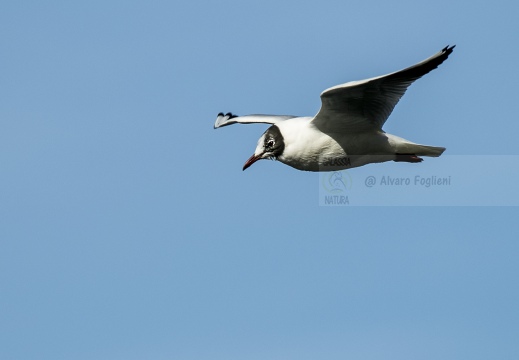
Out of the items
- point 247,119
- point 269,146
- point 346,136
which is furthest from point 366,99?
point 247,119

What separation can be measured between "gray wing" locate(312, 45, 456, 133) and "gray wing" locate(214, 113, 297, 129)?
2620 mm

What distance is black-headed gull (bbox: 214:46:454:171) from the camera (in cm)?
1532

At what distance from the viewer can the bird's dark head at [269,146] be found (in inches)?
645

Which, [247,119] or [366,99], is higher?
[247,119]

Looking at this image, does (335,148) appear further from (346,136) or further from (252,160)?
(252,160)

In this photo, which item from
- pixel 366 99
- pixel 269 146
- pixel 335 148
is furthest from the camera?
pixel 269 146

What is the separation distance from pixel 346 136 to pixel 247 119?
3848 mm

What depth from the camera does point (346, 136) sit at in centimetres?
1602

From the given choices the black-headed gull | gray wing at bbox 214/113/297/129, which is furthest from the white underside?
gray wing at bbox 214/113/297/129

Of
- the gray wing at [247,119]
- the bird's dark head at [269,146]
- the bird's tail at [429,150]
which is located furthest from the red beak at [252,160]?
the bird's tail at [429,150]

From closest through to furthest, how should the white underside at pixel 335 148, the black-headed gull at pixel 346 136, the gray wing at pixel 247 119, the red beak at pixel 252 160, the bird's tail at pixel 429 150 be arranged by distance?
the black-headed gull at pixel 346 136 → the white underside at pixel 335 148 → the bird's tail at pixel 429 150 → the red beak at pixel 252 160 → the gray wing at pixel 247 119

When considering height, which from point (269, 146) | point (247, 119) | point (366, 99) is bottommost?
point (269, 146)

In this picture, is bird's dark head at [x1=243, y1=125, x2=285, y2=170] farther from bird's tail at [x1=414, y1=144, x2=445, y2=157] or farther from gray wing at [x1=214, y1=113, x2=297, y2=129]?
bird's tail at [x1=414, y1=144, x2=445, y2=157]

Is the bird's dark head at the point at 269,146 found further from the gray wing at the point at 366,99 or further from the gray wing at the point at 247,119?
the gray wing at the point at 247,119
